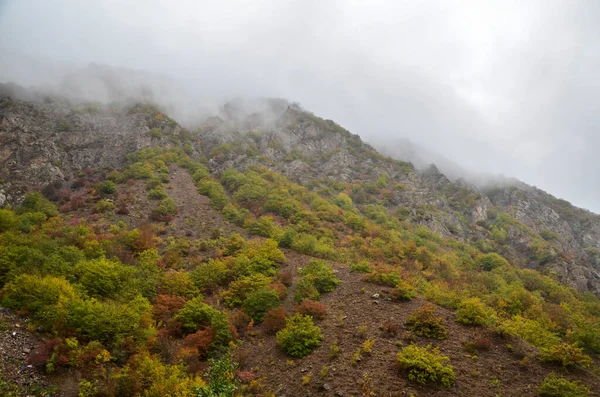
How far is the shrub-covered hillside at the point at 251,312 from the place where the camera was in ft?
44.1

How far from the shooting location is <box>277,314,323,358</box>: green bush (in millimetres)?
16703

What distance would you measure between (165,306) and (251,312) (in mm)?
5898

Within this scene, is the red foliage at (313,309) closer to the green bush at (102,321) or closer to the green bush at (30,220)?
the green bush at (102,321)

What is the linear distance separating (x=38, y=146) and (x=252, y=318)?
55589mm

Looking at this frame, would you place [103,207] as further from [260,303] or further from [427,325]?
[427,325]

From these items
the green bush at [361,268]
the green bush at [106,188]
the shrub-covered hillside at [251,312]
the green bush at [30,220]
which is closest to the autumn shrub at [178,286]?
the shrub-covered hillside at [251,312]

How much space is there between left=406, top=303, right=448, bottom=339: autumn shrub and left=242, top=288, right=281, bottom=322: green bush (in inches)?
370

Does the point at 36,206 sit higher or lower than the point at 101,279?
lower

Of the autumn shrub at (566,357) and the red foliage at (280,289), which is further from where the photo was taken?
the red foliage at (280,289)

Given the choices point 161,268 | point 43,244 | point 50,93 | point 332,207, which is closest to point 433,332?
point 161,268

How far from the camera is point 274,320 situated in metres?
20.2

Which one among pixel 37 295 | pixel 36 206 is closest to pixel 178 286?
pixel 37 295

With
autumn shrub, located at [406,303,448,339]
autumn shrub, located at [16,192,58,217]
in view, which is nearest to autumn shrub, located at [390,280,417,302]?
autumn shrub, located at [406,303,448,339]

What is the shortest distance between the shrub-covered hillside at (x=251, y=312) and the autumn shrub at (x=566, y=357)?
0.19ft
